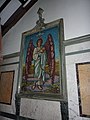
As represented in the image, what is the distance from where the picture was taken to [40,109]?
74.4 inches

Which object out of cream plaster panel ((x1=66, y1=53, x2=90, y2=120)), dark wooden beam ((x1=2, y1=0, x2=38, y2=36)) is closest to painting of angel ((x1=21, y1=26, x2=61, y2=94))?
cream plaster panel ((x1=66, y1=53, x2=90, y2=120))

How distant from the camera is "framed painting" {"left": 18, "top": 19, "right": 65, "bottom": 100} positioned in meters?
1.82

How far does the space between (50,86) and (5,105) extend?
3.28 feet

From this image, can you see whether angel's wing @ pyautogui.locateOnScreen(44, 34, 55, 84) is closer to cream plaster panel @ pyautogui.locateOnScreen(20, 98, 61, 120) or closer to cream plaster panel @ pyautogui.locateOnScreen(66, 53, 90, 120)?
cream plaster panel @ pyautogui.locateOnScreen(66, 53, 90, 120)

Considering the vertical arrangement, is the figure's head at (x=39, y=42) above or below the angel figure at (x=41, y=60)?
above

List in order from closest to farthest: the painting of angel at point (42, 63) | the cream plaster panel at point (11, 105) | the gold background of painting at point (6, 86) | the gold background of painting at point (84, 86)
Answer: the gold background of painting at point (84, 86) → the painting of angel at point (42, 63) → the cream plaster panel at point (11, 105) → the gold background of painting at point (6, 86)

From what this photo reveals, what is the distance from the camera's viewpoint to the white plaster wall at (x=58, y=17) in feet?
5.77

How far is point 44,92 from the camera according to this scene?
189 cm

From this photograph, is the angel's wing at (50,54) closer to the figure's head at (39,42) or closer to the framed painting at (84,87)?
the figure's head at (39,42)

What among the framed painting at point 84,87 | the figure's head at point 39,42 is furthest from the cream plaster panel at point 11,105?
the framed painting at point 84,87

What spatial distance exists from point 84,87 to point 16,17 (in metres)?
1.72

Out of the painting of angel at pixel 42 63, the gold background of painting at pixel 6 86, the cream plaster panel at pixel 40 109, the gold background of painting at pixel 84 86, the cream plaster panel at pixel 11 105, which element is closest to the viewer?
the gold background of painting at pixel 84 86

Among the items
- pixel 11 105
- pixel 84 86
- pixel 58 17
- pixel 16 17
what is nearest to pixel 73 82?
pixel 84 86

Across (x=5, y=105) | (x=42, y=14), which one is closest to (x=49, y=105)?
(x=5, y=105)
